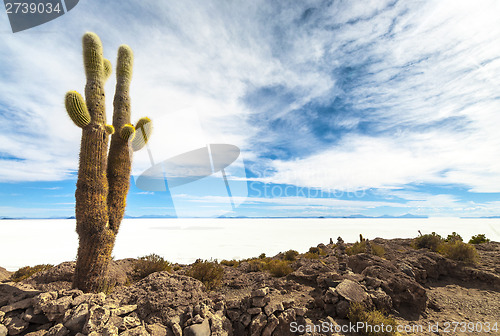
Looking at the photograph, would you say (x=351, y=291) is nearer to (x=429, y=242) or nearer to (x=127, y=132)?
(x=127, y=132)

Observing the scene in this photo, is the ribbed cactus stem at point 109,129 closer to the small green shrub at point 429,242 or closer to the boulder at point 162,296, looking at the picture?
the boulder at point 162,296

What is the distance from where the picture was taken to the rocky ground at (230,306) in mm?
5086

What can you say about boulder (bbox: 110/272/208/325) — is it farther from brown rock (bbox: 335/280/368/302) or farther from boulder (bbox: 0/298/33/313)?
brown rock (bbox: 335/280/368/302)

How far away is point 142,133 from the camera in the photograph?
877 centimetres

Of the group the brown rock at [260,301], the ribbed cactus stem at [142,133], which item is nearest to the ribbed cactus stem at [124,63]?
the ribbed cactus stem at [142,133]

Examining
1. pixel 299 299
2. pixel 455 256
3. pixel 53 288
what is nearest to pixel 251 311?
pixel 299 299

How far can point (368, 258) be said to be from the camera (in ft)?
31.7

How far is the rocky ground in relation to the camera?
5.09 meters

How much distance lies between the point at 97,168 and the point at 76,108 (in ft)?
6.20

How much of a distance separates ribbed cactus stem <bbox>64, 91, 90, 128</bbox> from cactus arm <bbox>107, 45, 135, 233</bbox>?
116 centimetres

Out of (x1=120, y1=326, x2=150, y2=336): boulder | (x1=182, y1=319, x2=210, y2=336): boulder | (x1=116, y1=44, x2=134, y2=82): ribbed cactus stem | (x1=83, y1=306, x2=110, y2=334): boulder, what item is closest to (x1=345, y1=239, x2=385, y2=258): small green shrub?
(x1=182, y1=319, x2=210, y2=336): boulder

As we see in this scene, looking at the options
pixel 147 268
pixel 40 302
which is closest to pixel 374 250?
pixel 147 268

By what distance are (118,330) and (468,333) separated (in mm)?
8828

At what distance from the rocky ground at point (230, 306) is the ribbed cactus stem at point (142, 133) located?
184 inches
